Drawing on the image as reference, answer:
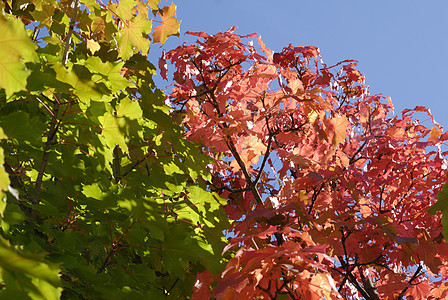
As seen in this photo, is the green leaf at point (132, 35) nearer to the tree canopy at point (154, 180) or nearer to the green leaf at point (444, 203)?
the tree canopy at point (154, 180)

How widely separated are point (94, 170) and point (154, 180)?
2.38 feet

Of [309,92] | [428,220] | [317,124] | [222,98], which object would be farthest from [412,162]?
[222,98]

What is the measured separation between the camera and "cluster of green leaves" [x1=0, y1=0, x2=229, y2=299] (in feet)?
6.32

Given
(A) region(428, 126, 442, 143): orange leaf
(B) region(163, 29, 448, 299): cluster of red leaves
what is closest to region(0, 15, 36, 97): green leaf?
(B) region(163, 29, 448, 299): cluster of red leaves

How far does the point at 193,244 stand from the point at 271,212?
515 millimetres

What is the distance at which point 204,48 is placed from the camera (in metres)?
3.38

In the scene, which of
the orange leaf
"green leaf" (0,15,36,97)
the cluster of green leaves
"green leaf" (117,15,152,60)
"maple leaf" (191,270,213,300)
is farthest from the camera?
the orange leaf

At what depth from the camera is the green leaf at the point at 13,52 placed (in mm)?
1156

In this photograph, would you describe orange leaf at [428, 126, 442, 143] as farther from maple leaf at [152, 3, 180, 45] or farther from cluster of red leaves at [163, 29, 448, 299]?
maple leaf at [152, 3, 180, 45]

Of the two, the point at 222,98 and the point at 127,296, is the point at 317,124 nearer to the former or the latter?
the point at 222,98

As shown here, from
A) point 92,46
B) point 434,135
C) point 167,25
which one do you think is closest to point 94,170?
point 92,46

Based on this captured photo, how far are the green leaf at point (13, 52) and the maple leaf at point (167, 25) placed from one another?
6.63ft

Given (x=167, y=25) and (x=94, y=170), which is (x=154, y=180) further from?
(x=167, y=25)

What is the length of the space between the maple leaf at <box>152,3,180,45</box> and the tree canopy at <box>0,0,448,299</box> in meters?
0.01
